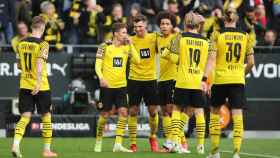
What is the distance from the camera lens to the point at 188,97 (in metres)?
15.2

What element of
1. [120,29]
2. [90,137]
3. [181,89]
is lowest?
[90,137]

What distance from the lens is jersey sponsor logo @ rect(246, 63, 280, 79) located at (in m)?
23.5

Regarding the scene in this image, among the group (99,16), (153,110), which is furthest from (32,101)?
(99,16)

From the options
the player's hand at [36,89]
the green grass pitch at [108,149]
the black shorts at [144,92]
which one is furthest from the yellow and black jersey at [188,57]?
the player's hand at [36,89]

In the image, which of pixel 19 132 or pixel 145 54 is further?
pixel 145 54

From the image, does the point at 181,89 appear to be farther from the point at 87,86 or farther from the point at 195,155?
the point at 87,86

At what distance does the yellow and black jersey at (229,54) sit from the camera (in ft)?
46.2

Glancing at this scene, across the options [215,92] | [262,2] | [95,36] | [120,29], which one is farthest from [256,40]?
[215,92]

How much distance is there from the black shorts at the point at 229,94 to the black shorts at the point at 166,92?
2.59 m

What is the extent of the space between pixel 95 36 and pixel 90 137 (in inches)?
136

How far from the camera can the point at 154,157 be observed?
15156 millimetres

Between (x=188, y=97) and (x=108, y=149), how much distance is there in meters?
2.81

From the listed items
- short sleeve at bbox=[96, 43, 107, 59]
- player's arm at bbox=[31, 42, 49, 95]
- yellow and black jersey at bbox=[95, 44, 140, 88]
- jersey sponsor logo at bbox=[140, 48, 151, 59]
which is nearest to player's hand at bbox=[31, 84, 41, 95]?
player's arm at bbox=[31, 42, 49, 95]

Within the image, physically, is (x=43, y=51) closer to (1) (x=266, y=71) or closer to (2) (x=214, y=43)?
(2) (x=214, y=43)
